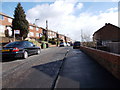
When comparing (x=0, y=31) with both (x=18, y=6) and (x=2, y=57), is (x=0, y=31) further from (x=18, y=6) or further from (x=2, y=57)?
(x=2, y=57)

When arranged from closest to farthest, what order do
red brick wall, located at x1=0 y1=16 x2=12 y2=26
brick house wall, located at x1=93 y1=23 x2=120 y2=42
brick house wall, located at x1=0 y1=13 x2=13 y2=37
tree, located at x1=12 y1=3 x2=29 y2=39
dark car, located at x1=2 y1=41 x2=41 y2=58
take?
1. dark car, located at x1=2 y1=41 x2=41 y2=58
2. tree, located at x1=12 y1=3 x2=29 y2=39
3. brick house wall, located at x1=0 y1=13 x2=13 y2=37
4. red brick wall, located at x1=0 y1=16 x2=12 y2=26
5. brick house wall, located at x1=93 y1=23 x2=120 y2=42

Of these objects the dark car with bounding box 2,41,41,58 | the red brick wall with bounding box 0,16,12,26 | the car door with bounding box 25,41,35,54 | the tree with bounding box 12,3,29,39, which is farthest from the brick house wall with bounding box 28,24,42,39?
the dark car with bounding box 2,41,41,58

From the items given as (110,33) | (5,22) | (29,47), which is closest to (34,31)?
(5,22)

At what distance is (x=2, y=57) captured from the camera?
29.2ft

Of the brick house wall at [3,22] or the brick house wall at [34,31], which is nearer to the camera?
the brick house wall at [3,22]

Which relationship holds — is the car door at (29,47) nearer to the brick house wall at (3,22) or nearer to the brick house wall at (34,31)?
the brick house wall at (3,22)

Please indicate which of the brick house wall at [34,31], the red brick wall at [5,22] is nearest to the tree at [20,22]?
the red brick wall at [5,22]

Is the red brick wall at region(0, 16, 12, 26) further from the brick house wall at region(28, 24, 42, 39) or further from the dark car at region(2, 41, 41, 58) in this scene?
the dark car at region(2, 41, 41, 58)

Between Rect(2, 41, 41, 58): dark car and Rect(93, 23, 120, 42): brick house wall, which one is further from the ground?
Rect(93, 23, 120, 42): brick house wall

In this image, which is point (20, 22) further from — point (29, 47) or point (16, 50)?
point (16, 50)

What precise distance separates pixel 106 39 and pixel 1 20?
3879cm

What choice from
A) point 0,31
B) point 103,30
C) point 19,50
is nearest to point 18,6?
point 0,31

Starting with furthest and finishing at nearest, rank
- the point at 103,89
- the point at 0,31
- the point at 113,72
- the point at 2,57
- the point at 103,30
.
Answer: the point at 103,30
the point at 0,31
the point at 2,57
the point at 113,72
the point at 103,89

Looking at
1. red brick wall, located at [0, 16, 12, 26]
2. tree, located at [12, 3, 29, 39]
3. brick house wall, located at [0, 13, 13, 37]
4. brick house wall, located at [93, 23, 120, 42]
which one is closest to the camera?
tree, located at [12, 3, 29, 39]
